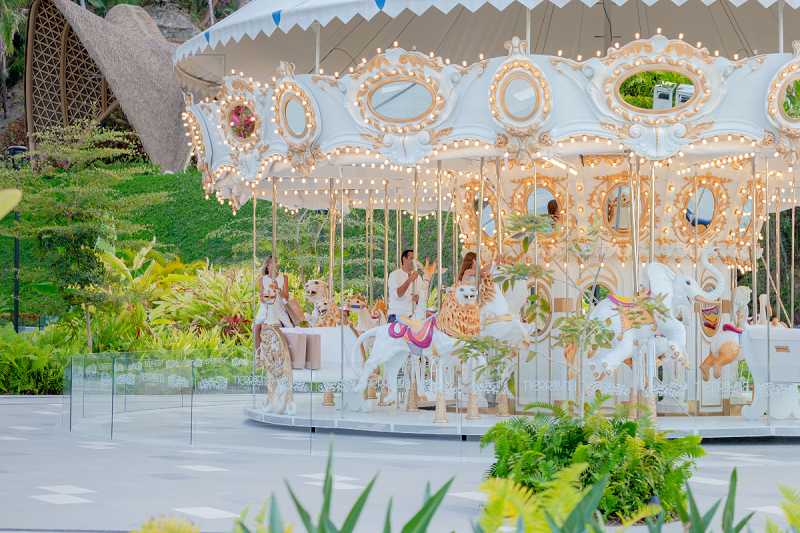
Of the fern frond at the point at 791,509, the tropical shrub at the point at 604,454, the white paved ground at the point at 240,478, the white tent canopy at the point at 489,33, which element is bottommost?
the white paved ground at the point at 240,478

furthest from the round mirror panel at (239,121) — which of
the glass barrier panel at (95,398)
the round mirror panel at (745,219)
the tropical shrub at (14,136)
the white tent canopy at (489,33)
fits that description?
the tropical shrub at (14,136)

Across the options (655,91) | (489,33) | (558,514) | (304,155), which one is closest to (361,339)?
(304,155)

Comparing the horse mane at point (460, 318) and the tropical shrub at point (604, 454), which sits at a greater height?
the horse mane at point (460, 318)

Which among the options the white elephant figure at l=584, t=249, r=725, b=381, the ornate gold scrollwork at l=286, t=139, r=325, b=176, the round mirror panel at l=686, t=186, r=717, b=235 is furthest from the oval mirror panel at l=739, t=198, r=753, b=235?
the ornate gold scrollwork at l=286, t=139, r=325, b=176

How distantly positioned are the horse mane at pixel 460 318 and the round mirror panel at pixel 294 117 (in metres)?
2.55

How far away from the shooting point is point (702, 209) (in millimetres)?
12391

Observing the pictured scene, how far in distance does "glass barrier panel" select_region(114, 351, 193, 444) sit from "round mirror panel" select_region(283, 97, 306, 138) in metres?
2.90

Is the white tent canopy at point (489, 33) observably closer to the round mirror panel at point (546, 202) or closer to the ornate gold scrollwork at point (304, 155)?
the round mirror panel at point (546, 202)

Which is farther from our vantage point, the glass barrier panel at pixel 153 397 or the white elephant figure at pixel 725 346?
the white elephant figure at pixel 725 346

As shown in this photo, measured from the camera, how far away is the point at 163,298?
21.9 meters

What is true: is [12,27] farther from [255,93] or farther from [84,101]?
[255,93]

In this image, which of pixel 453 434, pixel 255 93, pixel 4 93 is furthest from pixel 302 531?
pixel 4 93

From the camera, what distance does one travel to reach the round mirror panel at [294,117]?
35.6 ft

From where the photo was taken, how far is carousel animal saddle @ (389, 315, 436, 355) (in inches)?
422
